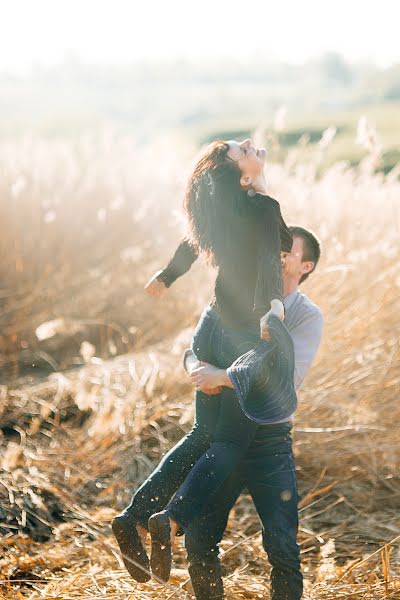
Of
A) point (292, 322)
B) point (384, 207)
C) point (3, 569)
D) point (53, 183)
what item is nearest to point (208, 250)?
point (292, 322)

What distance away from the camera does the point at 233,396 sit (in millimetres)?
2047

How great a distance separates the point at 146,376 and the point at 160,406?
15 centimetres

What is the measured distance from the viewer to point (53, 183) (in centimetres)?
619

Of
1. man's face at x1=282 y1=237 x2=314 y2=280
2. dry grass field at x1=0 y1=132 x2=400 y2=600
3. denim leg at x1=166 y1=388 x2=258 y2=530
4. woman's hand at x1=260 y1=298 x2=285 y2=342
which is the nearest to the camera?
woman's hand at x1=260 y1=298 x2=285 y2=342

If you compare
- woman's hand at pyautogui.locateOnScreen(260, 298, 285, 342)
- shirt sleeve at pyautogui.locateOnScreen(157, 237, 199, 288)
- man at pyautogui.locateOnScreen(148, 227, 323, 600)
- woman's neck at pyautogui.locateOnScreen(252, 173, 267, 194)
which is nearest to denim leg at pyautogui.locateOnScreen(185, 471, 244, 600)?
man at pyautogui.locateOnScreen(148, 227, 323, 600)

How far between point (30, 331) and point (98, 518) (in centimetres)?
215

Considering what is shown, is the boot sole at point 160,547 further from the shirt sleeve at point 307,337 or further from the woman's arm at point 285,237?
the woman's arm at point 285,237

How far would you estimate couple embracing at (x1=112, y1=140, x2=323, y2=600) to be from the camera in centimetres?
192

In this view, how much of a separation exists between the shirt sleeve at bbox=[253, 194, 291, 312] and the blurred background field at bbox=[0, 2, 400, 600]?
0.46 metres

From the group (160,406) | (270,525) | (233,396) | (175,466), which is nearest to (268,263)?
(233,396)

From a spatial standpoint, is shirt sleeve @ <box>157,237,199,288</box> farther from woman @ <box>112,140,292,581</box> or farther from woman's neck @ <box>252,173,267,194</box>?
woman's neck @ <box>252,173,267,194</box>

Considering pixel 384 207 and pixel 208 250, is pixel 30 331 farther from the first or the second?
pixel 208 250

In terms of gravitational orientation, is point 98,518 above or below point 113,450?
below

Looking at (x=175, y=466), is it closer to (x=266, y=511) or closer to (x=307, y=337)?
(x=266, y=511)
